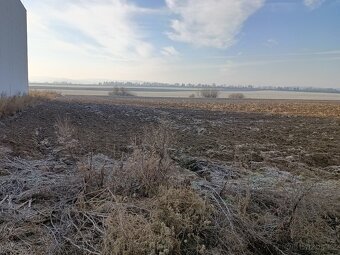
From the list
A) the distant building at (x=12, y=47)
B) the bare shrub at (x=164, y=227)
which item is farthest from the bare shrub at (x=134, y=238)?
the distant building at (x=12, y=47)

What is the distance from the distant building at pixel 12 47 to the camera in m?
21.4

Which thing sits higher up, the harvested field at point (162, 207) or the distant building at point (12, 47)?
the distant building at point (12, 47)

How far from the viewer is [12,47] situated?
81.6 feet

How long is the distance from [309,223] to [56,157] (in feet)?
16.6

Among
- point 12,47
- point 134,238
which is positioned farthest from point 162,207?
point 12,47

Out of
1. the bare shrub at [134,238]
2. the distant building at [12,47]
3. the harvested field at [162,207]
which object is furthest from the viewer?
the distant building at [12,47]

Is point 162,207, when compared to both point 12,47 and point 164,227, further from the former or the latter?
point 12,47

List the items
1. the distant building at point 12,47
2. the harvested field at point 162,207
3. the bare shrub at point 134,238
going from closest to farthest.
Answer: the bare shrub at point 134,238 → the harvested field at point 162,207 → the distant building at point 12,47

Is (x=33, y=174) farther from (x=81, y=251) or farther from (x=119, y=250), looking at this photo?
(x=119, y=250)

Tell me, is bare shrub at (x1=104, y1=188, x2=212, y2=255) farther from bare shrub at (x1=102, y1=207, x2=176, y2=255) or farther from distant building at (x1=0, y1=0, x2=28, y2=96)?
distant building at (x1=0, y1=0, x2=28, y2=96)

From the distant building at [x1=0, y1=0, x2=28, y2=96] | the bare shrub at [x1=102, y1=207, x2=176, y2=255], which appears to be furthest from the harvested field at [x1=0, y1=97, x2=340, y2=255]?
the distant building at [x1=0, y1=0, x2=28, y2=96]

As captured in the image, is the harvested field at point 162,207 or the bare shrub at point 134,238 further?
the harvested field at point 162,207

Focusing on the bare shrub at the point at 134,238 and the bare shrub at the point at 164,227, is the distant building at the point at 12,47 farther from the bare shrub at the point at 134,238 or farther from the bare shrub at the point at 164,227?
the bare shrub at the point at 134,238

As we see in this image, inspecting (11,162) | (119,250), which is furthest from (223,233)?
(11,162)
